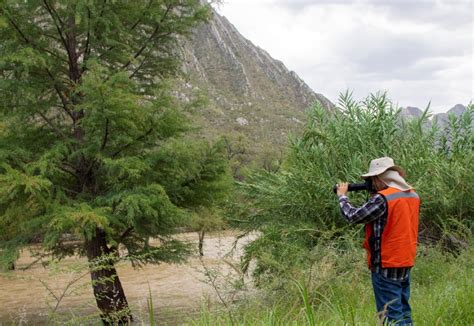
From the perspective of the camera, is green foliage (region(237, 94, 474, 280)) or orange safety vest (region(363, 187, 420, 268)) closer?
orange safety vest (region(363, 187, 420, 268))

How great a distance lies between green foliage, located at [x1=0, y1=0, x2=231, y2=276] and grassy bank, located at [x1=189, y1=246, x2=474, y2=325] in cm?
407

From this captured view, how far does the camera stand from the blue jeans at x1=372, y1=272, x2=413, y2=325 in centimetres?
392

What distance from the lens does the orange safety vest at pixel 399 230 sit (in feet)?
13.2

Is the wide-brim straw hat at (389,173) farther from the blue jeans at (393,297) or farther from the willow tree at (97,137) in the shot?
the willow tree at (97,137)

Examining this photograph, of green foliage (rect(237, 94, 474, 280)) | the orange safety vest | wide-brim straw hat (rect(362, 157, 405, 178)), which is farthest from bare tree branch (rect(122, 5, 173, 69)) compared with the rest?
the orange safety vest

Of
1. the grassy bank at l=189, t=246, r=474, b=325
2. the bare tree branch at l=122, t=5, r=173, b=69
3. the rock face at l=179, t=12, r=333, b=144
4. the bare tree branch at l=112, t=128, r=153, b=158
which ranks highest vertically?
the rock face at l=179, t=12, r=333, b=144

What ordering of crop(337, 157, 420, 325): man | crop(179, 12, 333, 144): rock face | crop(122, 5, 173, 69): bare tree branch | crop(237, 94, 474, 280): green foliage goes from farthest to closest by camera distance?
1. crop(179, 12, 333, 144): rock face
2. crop(122, 5, 173, 69): bare tree branch
3. crop(237, 94, 474, 280): green foliage
4. crop(337, 157, 420, 325): man

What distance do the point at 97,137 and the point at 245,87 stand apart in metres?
128

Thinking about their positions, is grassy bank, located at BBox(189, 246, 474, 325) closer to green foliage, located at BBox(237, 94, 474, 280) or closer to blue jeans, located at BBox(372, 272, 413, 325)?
blue jeans, located at BBox(372, 272, 413, 325)

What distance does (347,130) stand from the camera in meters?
8.96

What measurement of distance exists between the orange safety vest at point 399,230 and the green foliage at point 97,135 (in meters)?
5.44

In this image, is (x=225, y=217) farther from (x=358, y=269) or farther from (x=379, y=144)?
(x=358, y=269)

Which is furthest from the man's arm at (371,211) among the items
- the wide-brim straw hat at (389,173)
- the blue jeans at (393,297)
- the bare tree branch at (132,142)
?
the bare tree branch at (132,142)

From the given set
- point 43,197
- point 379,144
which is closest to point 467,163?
point 379,144
